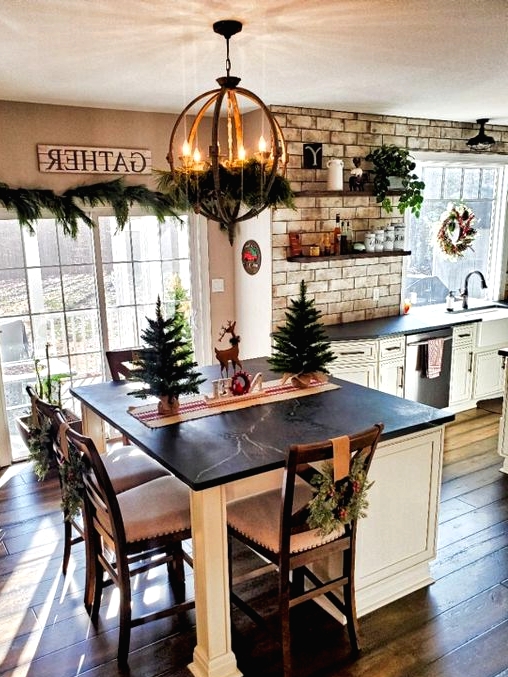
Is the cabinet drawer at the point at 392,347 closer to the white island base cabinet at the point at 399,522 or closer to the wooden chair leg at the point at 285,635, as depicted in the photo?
the white island base cabinet at the point at 399,522

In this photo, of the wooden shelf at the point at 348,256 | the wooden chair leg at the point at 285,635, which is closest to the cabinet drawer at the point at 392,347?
the wooden shelf at the point at 348,256

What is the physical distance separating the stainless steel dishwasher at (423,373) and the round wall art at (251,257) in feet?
4.59

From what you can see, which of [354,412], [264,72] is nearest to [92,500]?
[354,412]

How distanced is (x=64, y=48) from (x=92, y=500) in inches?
84.3

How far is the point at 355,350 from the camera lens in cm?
461

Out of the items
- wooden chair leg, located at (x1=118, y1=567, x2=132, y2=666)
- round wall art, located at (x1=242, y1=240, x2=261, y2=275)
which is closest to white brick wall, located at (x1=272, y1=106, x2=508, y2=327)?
round wall art, located at (x1=242, y1=240, x2=261, y2=275)

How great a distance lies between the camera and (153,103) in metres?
4.27

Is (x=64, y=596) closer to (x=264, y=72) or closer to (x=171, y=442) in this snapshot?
(x=171, y=442)

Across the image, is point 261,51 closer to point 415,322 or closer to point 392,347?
point 392,347

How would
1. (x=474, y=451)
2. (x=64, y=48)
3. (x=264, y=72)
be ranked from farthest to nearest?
1. (x=474, y=451)
2. (x=264, y=72)
3. (x=64, y=48)

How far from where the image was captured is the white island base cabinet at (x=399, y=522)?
2662 millimetres

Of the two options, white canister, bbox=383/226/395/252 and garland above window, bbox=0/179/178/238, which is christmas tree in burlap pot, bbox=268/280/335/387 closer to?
garland above window, bbox=0/179/178/238

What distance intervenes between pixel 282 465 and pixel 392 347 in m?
2.77

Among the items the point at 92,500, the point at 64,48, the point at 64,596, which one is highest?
the point at 64,48
